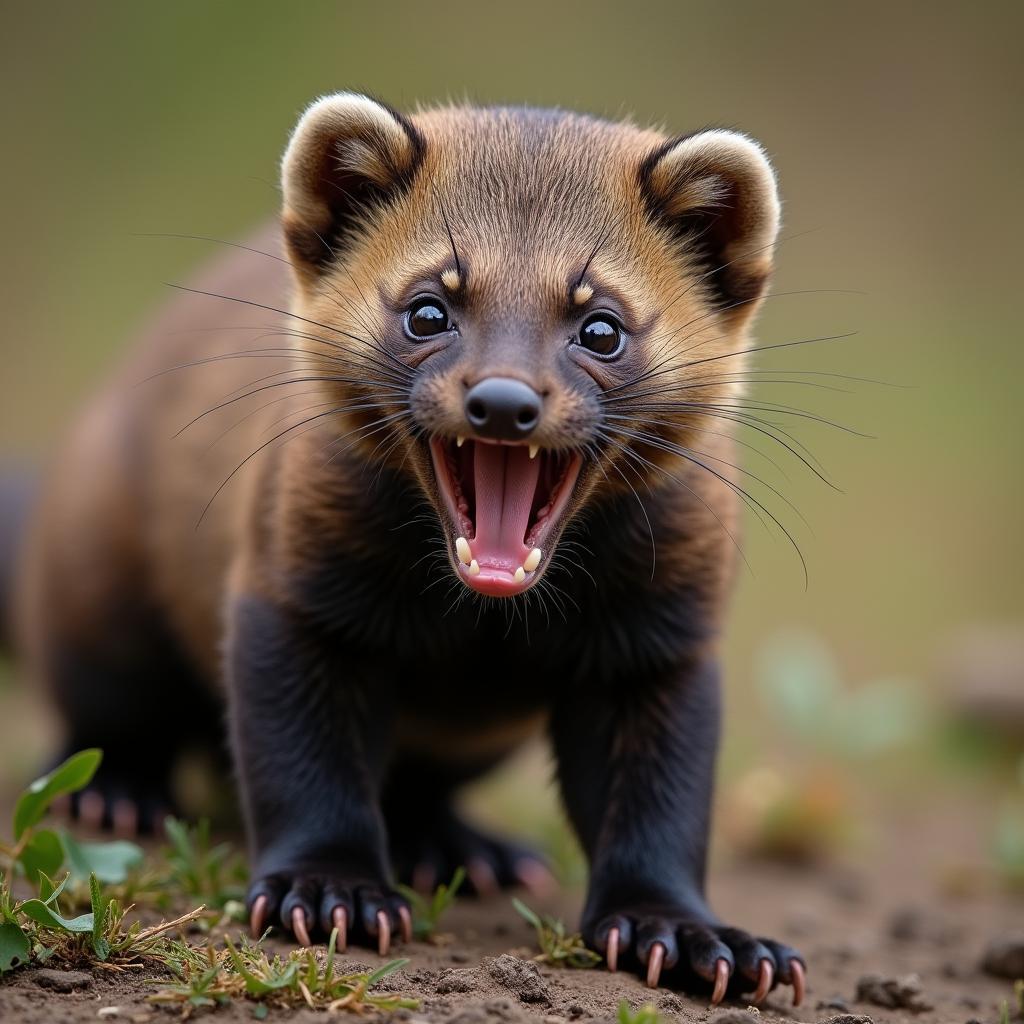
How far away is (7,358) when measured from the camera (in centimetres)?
1208

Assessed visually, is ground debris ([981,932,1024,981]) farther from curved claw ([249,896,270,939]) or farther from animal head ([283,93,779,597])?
curved claw ([249,896,270,939])

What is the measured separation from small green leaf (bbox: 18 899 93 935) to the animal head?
108 cm

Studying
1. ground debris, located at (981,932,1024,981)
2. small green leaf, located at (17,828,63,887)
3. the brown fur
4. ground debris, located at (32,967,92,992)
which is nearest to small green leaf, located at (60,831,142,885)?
small green leaf, located at (17,828,63,887)

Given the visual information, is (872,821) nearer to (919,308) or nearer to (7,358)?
(919,308)

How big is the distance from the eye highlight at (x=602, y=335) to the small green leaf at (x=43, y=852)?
66.3 inches

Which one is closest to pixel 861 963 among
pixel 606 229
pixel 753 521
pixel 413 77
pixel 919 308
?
pixel 606 229

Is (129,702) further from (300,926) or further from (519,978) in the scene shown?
(519,978)

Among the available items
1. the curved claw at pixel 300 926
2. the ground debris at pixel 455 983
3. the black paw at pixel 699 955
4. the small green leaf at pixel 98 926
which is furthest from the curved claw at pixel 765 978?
the small green leaf at pixel 98 926

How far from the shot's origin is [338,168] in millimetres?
4074

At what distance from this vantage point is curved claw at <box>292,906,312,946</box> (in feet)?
11.6

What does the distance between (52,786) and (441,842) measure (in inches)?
70.6

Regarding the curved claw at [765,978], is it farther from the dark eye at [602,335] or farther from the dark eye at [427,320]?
the dark eye at [427,320]

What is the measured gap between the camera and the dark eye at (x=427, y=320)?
12.2 feet

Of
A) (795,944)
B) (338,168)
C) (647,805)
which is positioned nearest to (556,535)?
(647,805)
